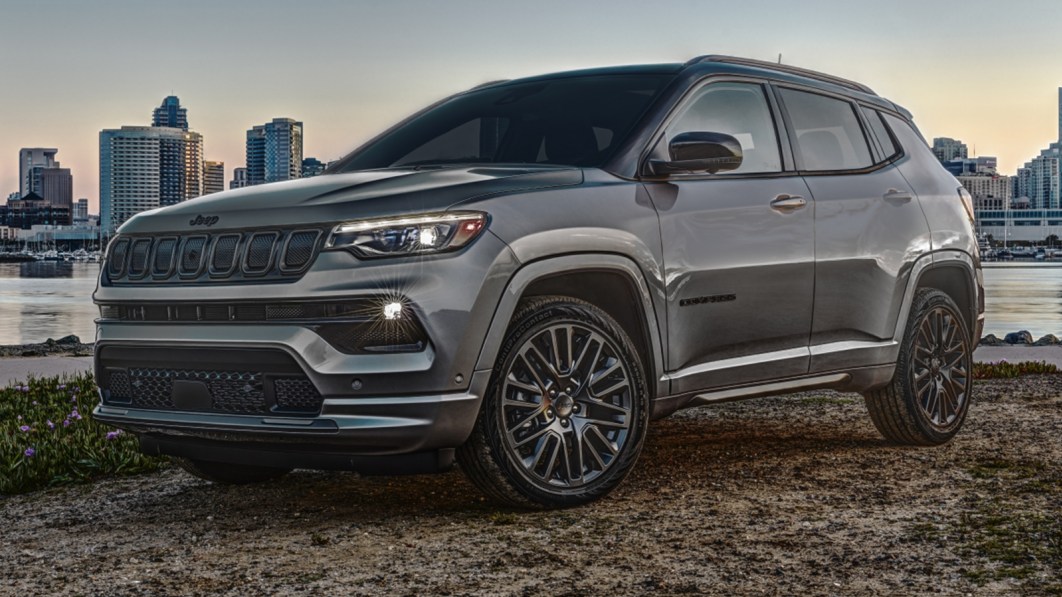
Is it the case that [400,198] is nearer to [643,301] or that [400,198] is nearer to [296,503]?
[643,301]

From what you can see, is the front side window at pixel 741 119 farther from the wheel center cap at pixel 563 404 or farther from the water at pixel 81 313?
the water at pixel 81 313

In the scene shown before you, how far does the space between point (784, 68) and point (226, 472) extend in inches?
134

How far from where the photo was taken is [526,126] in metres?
6.05

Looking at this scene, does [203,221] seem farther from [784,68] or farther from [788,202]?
[784,68]

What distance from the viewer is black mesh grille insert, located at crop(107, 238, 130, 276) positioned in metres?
5.23

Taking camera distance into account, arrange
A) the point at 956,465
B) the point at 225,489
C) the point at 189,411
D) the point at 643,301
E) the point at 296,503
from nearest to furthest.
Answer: the point at 189,411 < the point at 643,301 < the point at 296,503 < the point at 225,489 < the point at 956,465

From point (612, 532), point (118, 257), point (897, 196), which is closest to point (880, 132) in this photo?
point (897, 196)

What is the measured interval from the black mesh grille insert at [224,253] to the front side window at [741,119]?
6.71 feet

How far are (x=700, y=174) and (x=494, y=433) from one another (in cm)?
158

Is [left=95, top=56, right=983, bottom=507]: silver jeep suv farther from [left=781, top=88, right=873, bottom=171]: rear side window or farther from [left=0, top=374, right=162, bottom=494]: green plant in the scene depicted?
[left=0, top=374, right=162, bottom=494]: green plant

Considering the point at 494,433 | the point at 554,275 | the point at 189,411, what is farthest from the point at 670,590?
the point at 189,411

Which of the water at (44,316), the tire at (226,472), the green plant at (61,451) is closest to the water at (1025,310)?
the green plant at (61,451)

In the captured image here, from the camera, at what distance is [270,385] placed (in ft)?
15.4

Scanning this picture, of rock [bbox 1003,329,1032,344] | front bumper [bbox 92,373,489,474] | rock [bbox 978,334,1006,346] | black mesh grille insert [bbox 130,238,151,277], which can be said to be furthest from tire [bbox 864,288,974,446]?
rock [bbox 1003,329,1032,344]
